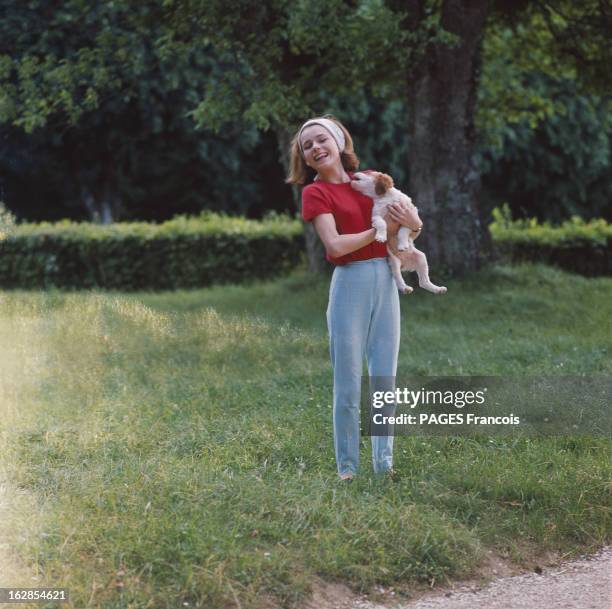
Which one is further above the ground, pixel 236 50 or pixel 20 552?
pixel 236 50

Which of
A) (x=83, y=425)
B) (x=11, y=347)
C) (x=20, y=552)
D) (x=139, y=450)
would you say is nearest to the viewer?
(x=20, y=552)

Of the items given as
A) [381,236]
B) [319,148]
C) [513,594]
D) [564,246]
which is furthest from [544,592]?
[564,246]

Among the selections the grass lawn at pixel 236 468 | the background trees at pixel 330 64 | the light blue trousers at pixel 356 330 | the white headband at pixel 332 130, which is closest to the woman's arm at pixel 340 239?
the light blue trousers at pixel 356 330

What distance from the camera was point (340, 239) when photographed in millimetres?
5309

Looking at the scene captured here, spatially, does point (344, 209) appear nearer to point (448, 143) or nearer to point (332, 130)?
point (332, 130)

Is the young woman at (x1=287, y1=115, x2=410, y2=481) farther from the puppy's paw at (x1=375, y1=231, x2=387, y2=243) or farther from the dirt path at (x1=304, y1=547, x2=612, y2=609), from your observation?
the dirt path at (x1=304, y1=547, x2=612, y2=609)

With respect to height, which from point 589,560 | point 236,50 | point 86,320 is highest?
point 236,50

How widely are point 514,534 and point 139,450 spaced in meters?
2.51

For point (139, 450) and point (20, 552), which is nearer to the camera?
point (20, 552)

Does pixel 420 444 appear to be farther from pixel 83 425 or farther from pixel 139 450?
→ pixel 83 425

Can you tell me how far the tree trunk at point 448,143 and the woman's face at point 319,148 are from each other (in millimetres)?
8199

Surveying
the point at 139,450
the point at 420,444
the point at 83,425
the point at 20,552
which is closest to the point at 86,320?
the point at 83,425

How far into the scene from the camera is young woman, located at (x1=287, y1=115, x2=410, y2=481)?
538 cm

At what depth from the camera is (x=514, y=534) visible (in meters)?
5.36
